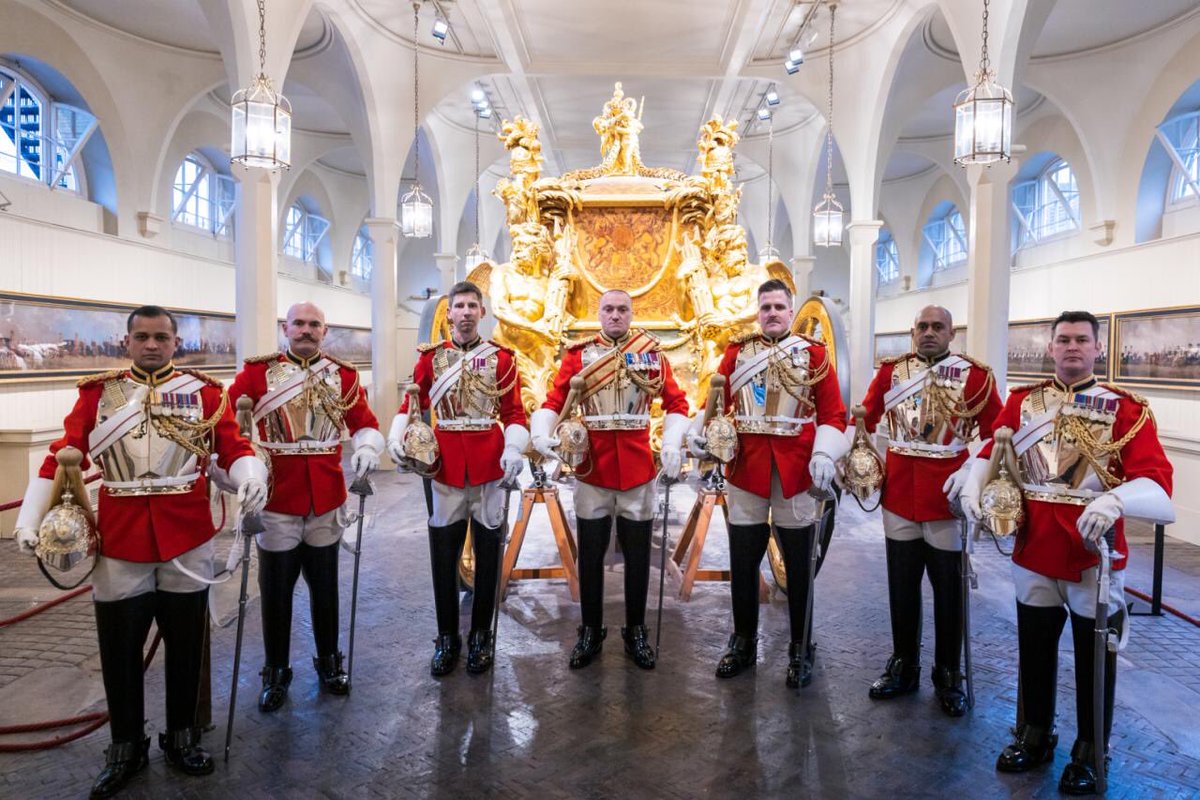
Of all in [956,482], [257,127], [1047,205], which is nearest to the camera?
[956,482]

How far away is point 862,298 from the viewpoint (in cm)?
1031

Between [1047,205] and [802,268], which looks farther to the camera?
[802,268]

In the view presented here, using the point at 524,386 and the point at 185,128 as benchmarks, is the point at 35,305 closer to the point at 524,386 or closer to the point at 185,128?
the point at 185,128

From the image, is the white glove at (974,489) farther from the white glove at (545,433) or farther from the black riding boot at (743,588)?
the white glove at (545,433)

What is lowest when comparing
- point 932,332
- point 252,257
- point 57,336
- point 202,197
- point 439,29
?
point 932,332

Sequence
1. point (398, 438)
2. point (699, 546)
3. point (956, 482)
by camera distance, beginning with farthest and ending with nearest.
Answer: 1. point (699, 546)
2. point (398, 438)
3. point (956, 482)

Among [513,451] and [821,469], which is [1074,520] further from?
[513,451]

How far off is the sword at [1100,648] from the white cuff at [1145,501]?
13cm

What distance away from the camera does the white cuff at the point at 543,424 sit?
3494 millimetres

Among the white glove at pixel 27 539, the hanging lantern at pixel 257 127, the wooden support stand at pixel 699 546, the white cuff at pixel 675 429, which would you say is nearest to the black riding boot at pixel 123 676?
the white glove at pixel 27 539

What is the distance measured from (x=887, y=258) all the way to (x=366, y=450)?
1894 centimetres

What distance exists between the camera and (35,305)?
8.12 meters

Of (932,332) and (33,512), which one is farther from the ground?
(932,332)

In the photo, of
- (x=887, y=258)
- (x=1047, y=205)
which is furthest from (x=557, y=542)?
(x=887, y=258)
